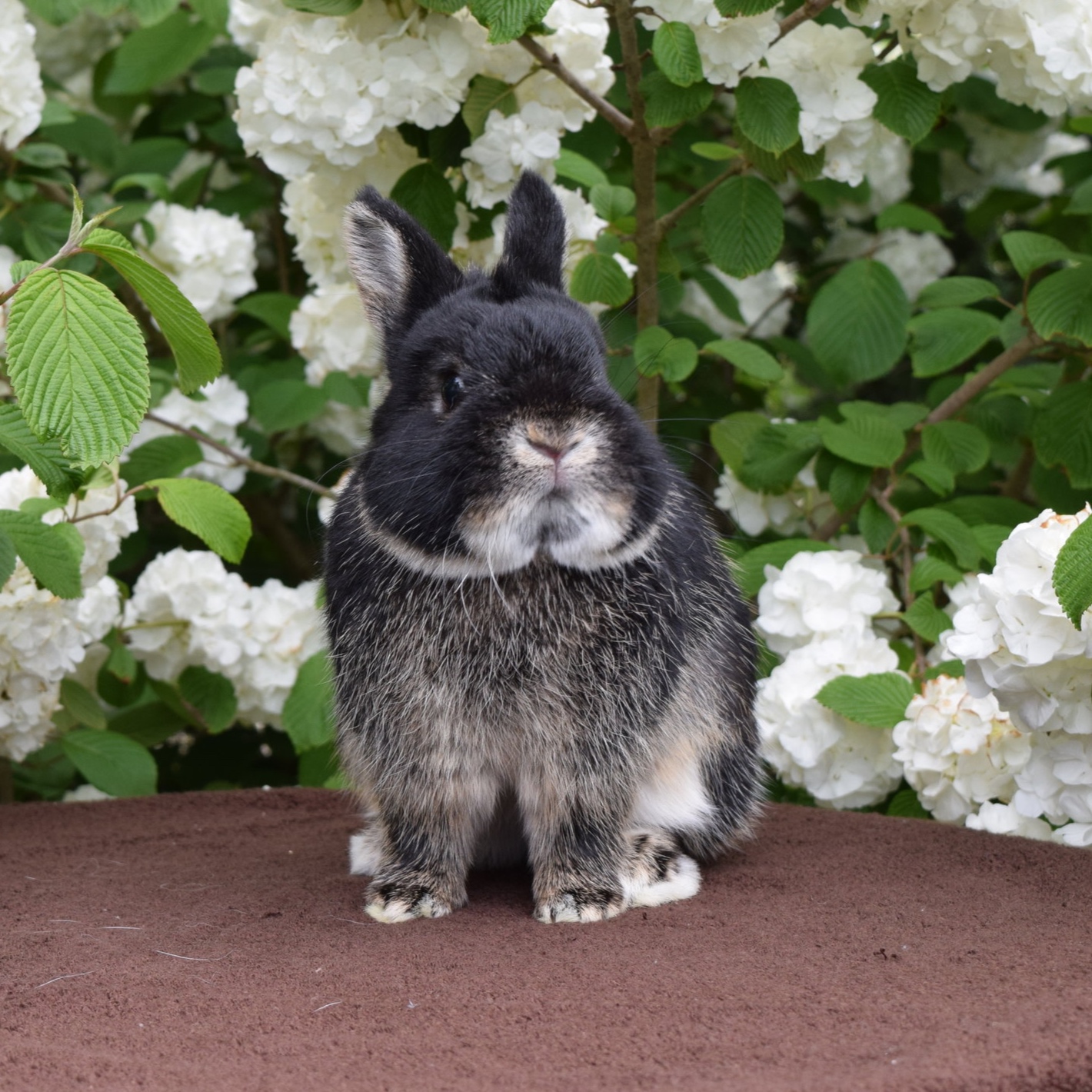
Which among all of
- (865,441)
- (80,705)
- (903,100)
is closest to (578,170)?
(903,100)

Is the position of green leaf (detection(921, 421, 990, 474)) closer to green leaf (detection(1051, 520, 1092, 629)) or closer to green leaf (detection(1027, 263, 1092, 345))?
green leaf (detection(1027, 263, 1092, 345))

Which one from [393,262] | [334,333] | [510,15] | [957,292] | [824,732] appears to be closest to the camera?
[393,262]

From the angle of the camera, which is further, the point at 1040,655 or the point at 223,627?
the point at 223,627

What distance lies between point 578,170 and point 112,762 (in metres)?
1.68

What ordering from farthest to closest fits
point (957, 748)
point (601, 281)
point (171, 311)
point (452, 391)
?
point (601, 281), point (957, 748), point (452, 391), point (171, 311)

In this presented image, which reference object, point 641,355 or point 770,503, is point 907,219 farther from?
point 641,355

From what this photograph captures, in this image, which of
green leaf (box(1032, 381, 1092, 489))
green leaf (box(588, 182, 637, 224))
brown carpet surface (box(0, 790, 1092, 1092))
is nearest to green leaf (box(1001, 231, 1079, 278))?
green leaf (box(1032, 381, 1092, 489))

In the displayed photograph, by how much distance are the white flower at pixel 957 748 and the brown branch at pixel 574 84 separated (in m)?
1.36

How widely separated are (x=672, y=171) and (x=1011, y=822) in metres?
2.14

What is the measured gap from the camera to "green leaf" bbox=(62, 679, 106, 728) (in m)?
3.31

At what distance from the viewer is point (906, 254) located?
4.68 metres

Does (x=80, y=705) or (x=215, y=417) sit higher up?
(x=215, y=417)

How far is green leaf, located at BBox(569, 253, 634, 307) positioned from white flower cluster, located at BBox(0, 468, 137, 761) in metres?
1.06

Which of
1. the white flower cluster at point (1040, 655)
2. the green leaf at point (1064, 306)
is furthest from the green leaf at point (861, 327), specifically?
the white flower cluster at point (1040, 655)
